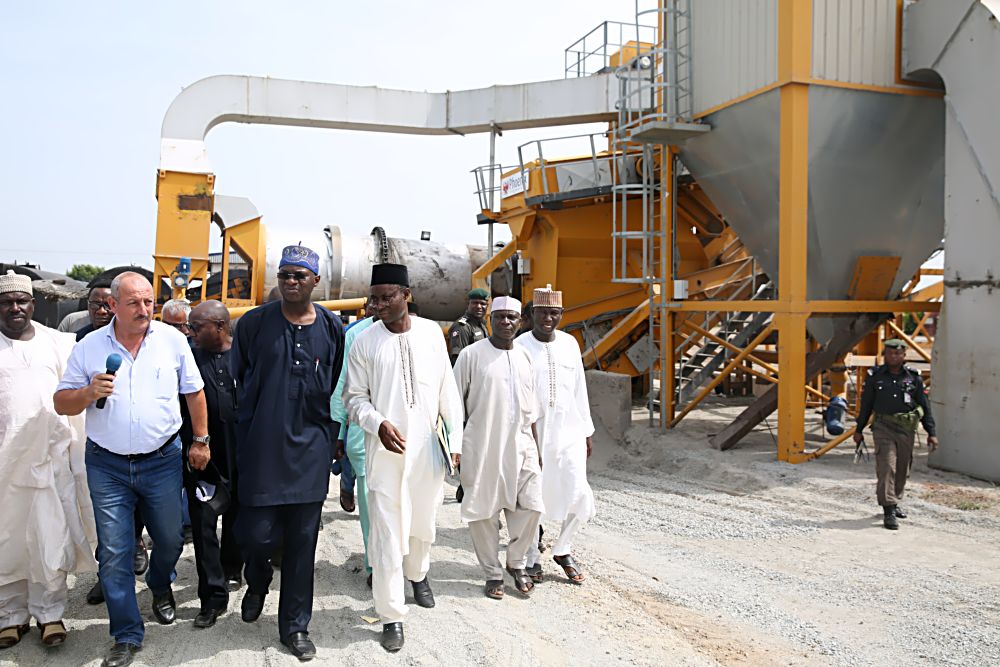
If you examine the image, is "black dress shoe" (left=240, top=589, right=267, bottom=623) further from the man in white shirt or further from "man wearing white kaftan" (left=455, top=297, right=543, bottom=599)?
"man wearing white kaftan" (left=455, top=297, right=543, bottom=599)

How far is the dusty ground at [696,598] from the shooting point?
400 cm

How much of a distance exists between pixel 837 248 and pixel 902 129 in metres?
1.43

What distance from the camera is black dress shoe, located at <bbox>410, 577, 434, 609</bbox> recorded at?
14.8ft

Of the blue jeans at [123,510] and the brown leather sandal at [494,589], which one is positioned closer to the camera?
the blue jeans at [123,510]

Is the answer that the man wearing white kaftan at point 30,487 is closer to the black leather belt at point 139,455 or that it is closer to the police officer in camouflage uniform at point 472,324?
the black leather belt at point 139,455

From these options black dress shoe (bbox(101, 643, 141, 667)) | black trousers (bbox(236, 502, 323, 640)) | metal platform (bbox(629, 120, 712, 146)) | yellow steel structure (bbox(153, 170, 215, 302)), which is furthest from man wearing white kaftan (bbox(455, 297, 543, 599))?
yellow steel structure (bbox(153, 170, 215, 302))

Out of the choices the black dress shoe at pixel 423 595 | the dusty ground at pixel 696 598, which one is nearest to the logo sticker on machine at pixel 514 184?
the dusty ground at pixel 696 598

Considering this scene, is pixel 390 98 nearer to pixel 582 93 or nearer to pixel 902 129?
pixel 582 93

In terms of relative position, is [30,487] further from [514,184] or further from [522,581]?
[514,184]

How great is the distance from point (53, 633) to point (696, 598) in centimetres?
343

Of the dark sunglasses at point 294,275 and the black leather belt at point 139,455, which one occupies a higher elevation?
the dark sunglasses at point 294,275

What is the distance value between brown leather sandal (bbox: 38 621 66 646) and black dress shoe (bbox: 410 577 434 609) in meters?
1.75

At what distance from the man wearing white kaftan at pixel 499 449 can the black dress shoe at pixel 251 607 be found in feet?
3.89

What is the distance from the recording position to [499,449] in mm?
4730
